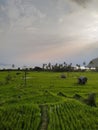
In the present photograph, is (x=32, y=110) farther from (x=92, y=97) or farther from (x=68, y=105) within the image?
(x=92, y=97)

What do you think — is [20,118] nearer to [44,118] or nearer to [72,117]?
[44,118]

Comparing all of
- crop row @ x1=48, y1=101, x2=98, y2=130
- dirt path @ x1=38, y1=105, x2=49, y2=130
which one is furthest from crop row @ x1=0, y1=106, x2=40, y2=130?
crop row @ x1=48, y1=101, x2=98, y2=130

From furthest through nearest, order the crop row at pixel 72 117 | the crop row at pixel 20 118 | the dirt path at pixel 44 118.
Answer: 1. the crop row at pixel 72 117
2. the crop row at pixel 20 118
3. the dirt path at pixel 44 118

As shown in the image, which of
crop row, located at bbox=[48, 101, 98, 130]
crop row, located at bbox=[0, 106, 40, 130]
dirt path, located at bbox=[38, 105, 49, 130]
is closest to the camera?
dirt path, located at bbox=[38, 105, 49, 130]

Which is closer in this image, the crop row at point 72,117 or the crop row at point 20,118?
the crop row at point 20,118

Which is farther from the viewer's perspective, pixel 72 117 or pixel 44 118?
pixel 72 117

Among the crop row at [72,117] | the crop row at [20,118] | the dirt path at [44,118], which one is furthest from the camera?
the crop row at [72,117]

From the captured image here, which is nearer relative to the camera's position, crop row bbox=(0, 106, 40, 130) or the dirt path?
the dirt path

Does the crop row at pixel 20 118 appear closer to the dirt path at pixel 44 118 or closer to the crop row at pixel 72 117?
the dirt path at pixel 44 118

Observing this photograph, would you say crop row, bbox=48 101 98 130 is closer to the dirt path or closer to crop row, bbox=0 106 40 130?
the dirt path

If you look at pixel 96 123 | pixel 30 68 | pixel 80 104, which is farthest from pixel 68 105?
pixel 30 68

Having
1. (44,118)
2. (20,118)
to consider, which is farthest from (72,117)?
(20,118)

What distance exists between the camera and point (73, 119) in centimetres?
2862

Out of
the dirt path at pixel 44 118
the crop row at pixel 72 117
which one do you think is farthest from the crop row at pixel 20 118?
the crop row at pixel 72 117
